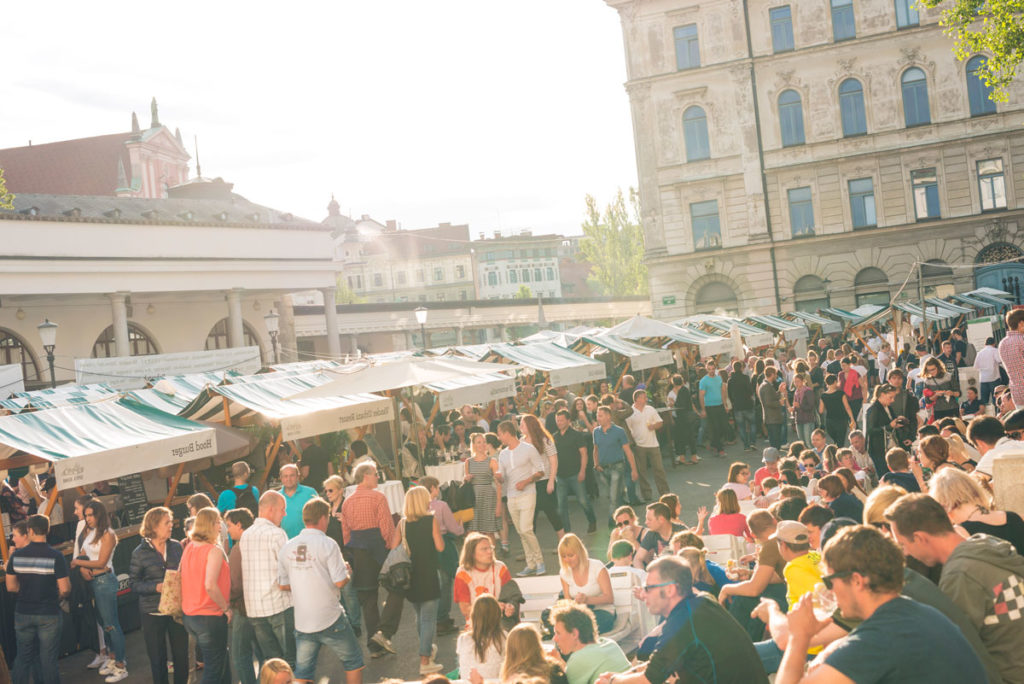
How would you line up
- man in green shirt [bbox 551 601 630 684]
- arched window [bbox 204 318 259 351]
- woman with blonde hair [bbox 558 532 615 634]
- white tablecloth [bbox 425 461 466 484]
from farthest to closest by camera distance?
arched window [bbox 204 318 259 351] → white tablecloth [bbox 425 461 466 484] → woman with blonde hair [bbox 558 532 615 634] → man in green shirt [bbox 551 601 630 684]

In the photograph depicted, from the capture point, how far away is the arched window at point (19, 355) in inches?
1527

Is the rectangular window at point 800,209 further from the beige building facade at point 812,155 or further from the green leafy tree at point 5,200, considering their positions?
the green leafy tree at point 5,200

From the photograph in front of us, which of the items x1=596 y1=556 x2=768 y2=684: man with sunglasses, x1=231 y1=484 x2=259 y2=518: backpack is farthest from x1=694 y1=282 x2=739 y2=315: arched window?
x1=596 y1=556 x2=768 y2=684: man with sunglasses

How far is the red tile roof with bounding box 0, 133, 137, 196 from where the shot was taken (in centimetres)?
7762

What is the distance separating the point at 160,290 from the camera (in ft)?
140

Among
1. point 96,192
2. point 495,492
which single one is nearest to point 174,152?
point 96,192

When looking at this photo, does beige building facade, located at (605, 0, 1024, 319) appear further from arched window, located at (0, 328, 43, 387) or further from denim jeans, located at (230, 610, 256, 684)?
denim jeans, located at (230, 610, 256, 684)

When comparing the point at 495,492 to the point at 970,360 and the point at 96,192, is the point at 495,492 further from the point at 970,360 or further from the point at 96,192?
the point at 96,192

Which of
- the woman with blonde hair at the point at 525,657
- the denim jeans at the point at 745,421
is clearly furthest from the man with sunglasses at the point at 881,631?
the denim jeans at the point at 745,421

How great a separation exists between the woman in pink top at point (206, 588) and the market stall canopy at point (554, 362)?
9.44 meters

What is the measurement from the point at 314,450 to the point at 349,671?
25.2 feet

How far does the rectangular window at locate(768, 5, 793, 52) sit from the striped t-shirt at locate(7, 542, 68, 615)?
40.5 m

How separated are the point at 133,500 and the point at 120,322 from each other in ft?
94.0

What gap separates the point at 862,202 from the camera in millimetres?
42000
